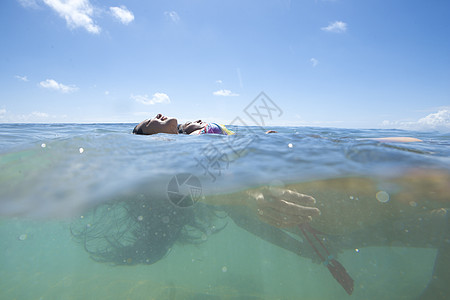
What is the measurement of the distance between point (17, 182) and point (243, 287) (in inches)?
264

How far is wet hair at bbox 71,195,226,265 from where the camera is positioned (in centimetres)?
554

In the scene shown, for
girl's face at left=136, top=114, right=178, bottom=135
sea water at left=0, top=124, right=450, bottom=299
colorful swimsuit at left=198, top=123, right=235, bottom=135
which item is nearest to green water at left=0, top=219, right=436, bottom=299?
sea water at left=0, top=124, right=450, bottom=299

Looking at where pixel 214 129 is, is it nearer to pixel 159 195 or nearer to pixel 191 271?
pixel 159 195

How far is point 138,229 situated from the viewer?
20.4 feet

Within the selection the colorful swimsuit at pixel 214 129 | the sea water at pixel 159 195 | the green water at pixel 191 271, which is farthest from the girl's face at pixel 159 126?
the green water at pixel 191 271

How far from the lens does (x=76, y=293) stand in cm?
541

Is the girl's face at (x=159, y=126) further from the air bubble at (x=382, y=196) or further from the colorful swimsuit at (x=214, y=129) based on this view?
the air bubble at (x=382, y=196)

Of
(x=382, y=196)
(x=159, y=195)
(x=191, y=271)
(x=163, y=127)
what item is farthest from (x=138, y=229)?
(x=382, y=196)

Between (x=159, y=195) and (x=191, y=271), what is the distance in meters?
3.57

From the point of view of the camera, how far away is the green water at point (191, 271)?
17.7 feet

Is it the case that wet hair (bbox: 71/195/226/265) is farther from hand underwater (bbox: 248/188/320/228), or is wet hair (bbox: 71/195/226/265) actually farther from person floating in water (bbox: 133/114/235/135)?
person floating in water (bbox: 133/114/235/135)

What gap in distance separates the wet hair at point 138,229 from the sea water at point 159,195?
313 mm

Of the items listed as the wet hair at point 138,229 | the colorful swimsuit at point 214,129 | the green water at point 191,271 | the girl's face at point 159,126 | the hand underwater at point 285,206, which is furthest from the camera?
the colorful swimsuit at point 214,129

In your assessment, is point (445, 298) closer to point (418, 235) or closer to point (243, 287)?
point (418, 235)
